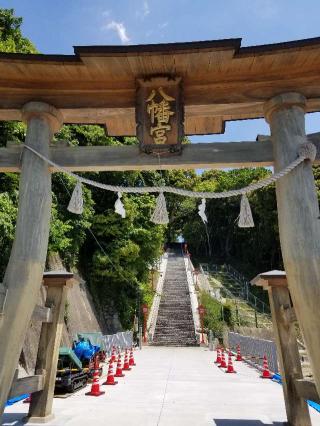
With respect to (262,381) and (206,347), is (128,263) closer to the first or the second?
(206,347)

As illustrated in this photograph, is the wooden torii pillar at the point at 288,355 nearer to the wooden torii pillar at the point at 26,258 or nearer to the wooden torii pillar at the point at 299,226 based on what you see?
the wooden torii pillar at the point at 299,226

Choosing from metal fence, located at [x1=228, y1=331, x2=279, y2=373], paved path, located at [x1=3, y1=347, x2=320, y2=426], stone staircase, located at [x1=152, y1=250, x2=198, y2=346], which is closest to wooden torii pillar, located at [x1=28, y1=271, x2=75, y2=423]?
paved path, located at [x1=3, y1=347, x2=320, y2=426]

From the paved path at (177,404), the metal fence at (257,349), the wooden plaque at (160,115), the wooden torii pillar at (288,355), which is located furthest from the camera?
the metal fence at (257,349)

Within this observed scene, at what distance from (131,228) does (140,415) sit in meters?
15.3

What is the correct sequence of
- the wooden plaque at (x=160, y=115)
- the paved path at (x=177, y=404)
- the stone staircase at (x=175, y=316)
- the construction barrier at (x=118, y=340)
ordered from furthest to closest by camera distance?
the stone staircase at (x=175, y=316), the construction barrier at (x=118, y=340), the paved path at (x=177, y=404), the wooden plaque at (x=160, y=115)

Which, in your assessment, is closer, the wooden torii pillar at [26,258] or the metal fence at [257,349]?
the wooden torii pillar at [26,258]

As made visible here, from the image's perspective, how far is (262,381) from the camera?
9992mm

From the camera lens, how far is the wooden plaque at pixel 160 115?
4.83 metres

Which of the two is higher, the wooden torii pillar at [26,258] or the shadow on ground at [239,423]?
the wooden torii pillar at [26,258]

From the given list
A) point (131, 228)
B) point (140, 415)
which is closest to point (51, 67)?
point (140, 415)

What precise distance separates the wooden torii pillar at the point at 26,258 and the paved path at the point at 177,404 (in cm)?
191

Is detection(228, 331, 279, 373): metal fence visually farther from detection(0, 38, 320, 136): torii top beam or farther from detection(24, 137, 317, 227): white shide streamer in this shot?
detection(0, 38, 320, 136): torii top beam

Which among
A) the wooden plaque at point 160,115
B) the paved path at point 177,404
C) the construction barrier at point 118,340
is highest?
the wooden plaque at point 160,115

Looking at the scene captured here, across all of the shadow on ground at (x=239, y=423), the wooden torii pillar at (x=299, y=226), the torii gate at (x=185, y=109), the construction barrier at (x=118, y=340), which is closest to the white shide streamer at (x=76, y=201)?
the torii gate at (x=185, y=109)
